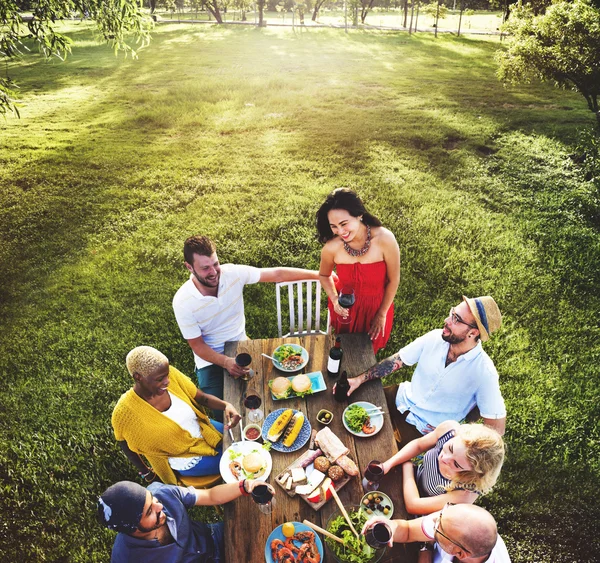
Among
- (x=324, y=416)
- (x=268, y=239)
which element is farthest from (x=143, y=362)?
(x=268, y=239)

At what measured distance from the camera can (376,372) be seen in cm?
319

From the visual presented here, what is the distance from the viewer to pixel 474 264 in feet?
20.3

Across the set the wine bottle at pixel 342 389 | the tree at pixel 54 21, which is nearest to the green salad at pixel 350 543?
the wine bottle at pixel 342 389

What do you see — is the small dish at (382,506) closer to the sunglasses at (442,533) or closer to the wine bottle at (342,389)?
the sunglasses at (442,533)

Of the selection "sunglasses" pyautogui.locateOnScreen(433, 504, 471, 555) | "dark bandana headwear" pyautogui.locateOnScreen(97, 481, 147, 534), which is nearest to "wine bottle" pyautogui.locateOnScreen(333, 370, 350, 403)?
"sunglasses" pyautogui.locateOnScreen(433, 504, 471, 555)

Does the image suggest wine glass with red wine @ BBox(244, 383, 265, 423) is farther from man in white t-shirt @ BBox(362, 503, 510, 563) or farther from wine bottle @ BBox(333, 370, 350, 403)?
man in white t-shirt @ BBox(362, 503, 510, 563)

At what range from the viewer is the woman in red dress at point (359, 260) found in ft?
11.6

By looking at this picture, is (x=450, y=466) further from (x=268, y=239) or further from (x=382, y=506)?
(x=268, y=239)

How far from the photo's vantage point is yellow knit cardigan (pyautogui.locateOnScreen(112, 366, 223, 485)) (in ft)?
9.18

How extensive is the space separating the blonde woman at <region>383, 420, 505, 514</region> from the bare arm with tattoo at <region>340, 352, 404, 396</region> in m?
0.57

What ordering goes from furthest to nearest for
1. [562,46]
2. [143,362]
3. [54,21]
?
[562,46], [54,21], [143,362]

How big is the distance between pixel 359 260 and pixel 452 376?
1399mm

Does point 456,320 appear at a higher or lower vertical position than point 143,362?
higher

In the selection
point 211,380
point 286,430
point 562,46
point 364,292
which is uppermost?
point 562,46
